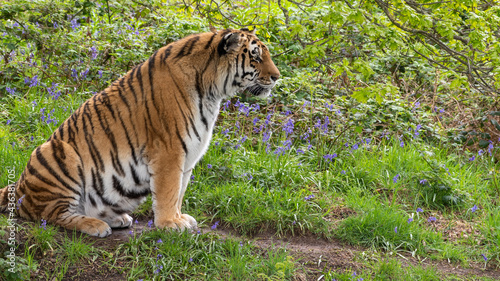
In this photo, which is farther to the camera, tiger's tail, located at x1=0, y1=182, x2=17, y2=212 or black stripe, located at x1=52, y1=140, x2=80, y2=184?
tiger's tail, located at x1=0, y1=182, x2=17, y2=212

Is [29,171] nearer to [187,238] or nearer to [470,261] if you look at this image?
[187,238]

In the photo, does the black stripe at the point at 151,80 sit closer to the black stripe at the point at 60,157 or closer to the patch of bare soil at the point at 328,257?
the black stripe at the point at 60,157

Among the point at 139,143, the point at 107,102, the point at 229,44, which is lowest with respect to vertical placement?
the point at 139,143

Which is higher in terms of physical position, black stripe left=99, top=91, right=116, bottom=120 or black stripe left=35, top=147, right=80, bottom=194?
black stripe left=99, top=91, right=116, bottom=120

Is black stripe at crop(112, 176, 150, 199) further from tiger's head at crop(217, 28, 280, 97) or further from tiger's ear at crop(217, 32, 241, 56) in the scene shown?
tiger's ear at crop(217, 32, 241, 56)

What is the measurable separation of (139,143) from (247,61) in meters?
1.15

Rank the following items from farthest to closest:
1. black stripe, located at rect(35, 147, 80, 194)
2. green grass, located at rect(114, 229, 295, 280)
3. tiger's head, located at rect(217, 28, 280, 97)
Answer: tiger's head, located at rect(217, 28, 280, 97)
black stripe, located at rect(35, 147, 80, 194)
green grass, located at rect(114, 229, 295, 280)

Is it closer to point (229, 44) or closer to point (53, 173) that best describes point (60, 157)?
point (53, 173)

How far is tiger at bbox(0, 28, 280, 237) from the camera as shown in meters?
4.11

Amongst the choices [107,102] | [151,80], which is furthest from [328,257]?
[107,102]


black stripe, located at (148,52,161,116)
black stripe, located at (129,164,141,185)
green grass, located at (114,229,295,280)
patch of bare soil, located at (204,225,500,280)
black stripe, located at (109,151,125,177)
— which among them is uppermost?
black stripe, located at (148,52,161,116)

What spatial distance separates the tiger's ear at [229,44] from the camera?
4145 millimetres

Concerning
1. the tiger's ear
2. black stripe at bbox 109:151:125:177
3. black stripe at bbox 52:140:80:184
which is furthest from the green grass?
the tiger's ear

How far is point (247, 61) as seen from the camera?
4.30 meters
